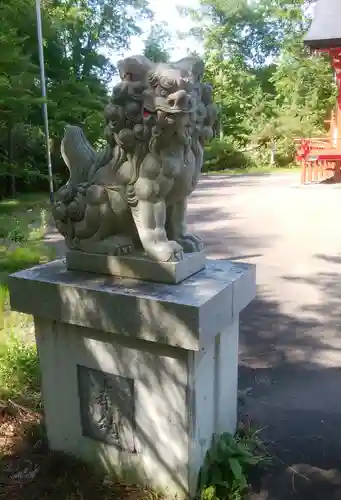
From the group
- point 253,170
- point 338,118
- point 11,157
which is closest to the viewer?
point 11,157

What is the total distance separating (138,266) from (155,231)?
187 mm

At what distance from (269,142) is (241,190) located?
1018cm

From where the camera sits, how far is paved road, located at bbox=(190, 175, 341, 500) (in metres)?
2.31

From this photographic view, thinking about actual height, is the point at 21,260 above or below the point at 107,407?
above

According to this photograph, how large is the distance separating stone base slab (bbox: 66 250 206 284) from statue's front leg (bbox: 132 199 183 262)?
1.5 inches

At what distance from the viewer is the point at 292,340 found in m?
3.67

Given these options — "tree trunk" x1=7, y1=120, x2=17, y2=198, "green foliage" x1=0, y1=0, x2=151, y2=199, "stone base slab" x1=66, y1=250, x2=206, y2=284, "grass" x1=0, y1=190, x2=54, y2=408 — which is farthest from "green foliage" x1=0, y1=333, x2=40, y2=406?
"tree trunk" x1=7, y1=120, x2=17, y2=198

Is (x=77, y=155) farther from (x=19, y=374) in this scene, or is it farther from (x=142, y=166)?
(x=19, y=374)

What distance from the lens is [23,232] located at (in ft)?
24.3

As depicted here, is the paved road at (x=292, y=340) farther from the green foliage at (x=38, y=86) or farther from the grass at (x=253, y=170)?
the grass at (x=253, y=170)

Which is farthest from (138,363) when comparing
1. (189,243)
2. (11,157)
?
(11,157)

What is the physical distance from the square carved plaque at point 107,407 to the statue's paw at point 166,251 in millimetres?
579

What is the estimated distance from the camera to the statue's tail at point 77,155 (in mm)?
2221

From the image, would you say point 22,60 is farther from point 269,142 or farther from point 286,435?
point 269,142
